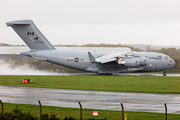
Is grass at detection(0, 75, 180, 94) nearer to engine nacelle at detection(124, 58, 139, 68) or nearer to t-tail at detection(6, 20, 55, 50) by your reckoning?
engine nacelle at detection(124, 58, 139, 68)

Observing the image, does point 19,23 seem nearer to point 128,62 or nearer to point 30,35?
point 30,35

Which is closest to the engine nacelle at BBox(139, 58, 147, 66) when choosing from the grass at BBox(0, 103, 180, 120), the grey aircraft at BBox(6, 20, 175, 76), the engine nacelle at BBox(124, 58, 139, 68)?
the grey aircraft at BBox(6, 20, 175, 76)

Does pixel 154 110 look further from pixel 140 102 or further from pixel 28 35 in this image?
pixel 28 35

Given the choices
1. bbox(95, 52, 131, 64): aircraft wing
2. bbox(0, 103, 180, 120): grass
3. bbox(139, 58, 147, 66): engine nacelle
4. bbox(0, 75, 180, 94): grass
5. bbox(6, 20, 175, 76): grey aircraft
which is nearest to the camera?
bbox(0, 103, 180, 120): grass

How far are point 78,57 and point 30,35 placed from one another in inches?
381

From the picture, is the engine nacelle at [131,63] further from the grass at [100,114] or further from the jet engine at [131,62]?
the grass at [100,114]

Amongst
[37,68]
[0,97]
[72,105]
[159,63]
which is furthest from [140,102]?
[37,68]

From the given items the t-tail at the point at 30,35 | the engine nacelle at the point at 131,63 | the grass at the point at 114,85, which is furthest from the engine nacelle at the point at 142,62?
the t-tail at the point at 30,35

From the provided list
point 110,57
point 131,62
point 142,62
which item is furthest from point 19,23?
point 142,62

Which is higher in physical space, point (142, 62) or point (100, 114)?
point (142, 62)

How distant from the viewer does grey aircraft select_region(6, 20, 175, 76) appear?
53.8 m

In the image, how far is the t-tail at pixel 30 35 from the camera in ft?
177

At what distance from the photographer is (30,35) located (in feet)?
179

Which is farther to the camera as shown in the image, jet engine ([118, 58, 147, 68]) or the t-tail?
jet engine ([118, 58, 147, 68])
